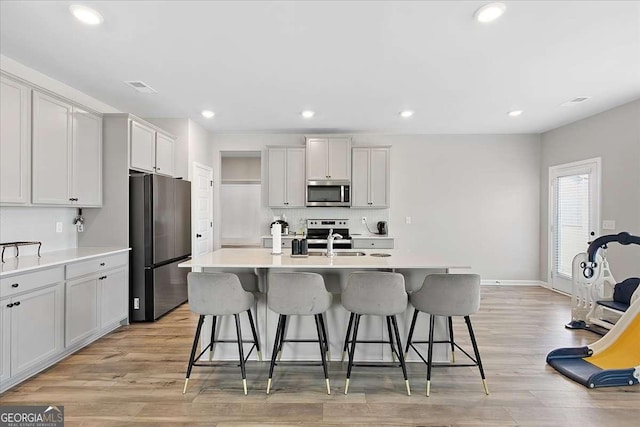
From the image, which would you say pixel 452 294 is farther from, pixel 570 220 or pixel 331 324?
pixel 570 220

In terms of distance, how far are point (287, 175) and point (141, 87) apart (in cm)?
248

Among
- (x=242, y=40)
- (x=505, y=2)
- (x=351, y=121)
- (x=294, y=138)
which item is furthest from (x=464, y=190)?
(x=242, y=40)

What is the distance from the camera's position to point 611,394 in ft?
8.16

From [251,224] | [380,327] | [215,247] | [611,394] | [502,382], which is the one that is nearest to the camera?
[611,394]

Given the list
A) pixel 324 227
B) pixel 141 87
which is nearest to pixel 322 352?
pixel 141 87

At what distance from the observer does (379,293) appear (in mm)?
Answer: 2447

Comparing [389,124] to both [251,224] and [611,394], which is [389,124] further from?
[611,394]

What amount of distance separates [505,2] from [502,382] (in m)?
2.70

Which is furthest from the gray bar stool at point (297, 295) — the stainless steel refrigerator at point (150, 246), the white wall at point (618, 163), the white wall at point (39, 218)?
the white wall at point (618, 163)

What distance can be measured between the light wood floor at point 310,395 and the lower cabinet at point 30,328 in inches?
7.1

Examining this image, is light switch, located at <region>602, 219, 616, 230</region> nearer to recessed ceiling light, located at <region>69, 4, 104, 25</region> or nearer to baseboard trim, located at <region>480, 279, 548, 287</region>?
baseboard trim, located at <region>480, 279, 548, 287</region>

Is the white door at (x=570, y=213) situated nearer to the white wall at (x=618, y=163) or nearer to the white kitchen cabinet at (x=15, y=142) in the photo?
the white wall at (x=618, y=163)

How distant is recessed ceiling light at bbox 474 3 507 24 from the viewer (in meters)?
2.23

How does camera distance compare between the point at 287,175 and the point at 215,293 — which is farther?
the point at 287,175
